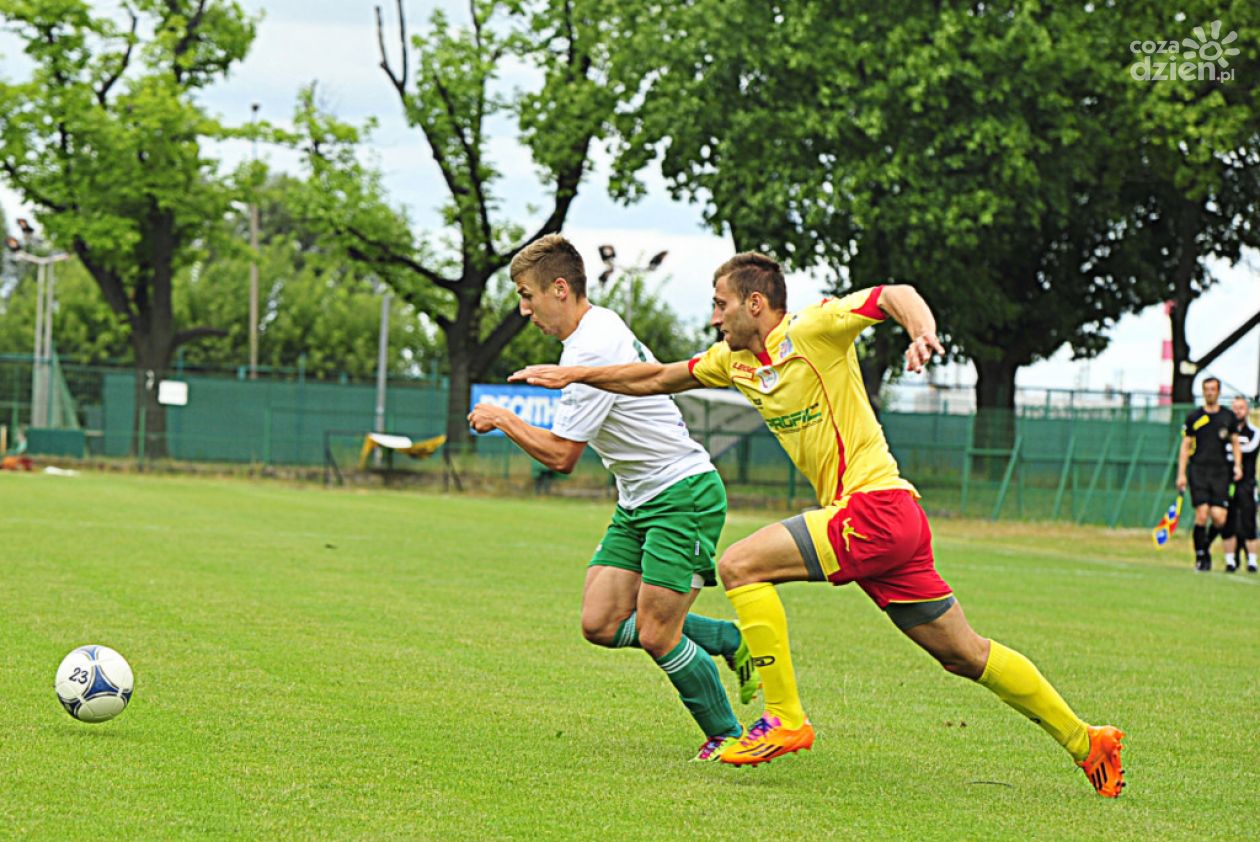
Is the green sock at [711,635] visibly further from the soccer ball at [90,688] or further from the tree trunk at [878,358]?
the tree trunk at [878,358]

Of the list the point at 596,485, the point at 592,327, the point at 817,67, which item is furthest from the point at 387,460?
the point at 592,327

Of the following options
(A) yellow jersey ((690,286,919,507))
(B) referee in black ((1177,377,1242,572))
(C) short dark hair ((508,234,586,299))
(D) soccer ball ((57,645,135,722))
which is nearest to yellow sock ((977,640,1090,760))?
(A) yellow jersey ((690,286,919,507))

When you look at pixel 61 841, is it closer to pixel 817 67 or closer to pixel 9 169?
pixel 817 67

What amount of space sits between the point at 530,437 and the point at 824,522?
1191 mm

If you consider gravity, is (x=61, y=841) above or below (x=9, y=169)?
below

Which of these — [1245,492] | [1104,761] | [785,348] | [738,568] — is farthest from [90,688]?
[1245,492]

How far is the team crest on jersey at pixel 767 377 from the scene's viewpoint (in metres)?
6.49

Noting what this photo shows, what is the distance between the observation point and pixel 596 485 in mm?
37875

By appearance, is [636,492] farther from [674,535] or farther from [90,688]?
[90,688]

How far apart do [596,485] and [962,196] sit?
10.3 m

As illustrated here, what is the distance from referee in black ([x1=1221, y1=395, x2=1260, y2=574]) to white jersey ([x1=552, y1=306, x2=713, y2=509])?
15.3 m

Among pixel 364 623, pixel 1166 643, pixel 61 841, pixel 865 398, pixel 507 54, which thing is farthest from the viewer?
pixel 507 54

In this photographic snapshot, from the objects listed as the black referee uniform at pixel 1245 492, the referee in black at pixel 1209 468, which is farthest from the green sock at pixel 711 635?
the black referee uniform at pixel 1245 492

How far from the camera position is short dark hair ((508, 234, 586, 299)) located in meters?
6.86
